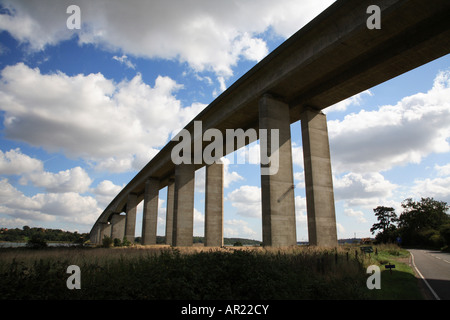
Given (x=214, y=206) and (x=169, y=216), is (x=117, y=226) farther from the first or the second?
(x=214, y=206)

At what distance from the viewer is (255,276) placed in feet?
27.5

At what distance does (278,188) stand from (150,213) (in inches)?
1277

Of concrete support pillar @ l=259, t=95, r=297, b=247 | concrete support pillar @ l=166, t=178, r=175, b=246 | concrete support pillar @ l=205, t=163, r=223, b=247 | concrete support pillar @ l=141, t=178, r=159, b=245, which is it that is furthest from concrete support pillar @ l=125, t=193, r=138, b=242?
concrete support pillar @ l=259, t=95, r=297, b=247

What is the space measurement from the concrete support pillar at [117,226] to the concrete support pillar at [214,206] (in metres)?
47.8

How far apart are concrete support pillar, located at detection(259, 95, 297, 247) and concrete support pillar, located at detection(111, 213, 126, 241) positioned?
6212cm

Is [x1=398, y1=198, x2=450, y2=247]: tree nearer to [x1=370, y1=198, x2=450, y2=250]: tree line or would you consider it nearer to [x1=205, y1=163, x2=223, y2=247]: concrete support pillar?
[x1=370, y1=198, x2=450, y2=250]: tree line

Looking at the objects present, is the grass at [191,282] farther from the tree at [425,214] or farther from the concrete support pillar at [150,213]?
the tree at [425,214]

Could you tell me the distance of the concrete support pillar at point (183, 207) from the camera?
113 ft

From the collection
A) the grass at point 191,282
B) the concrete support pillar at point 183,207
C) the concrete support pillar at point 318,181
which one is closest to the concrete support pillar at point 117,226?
the concrete support pillar at point 183,207

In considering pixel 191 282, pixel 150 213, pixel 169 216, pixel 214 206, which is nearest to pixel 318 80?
pixel 191 282

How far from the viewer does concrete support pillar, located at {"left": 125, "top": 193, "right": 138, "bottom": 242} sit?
59.8 m

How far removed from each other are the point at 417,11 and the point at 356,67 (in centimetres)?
489
